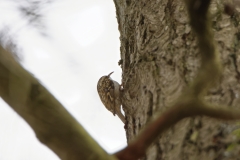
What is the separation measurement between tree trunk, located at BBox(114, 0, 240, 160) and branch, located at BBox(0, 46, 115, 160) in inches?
10.9

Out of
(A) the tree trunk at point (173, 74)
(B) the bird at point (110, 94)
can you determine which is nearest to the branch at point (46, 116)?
(A) the tree trunk at point (173, 74)

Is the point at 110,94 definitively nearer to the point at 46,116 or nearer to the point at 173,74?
the point at 173,74

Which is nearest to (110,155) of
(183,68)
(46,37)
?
(183,68)

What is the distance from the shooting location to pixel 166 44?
3.70 ft

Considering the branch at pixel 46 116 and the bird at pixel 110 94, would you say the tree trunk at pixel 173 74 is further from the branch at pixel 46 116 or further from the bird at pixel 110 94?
the bird at pixel 110 94

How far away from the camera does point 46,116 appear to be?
620 millimetres

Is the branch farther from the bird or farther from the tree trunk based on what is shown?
the bird

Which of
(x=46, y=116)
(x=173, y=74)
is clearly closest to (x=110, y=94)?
(x=173, y=74)

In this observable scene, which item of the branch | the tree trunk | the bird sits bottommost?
the bird

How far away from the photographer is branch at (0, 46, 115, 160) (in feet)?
2.02

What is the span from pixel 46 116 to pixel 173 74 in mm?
502

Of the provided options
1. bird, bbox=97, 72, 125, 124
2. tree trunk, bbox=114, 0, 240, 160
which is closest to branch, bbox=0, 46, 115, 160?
tree trunk, bbox=114, 0, 240, 160

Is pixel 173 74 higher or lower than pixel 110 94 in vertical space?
higher

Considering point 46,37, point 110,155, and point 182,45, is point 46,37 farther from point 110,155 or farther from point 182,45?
point 110,155
